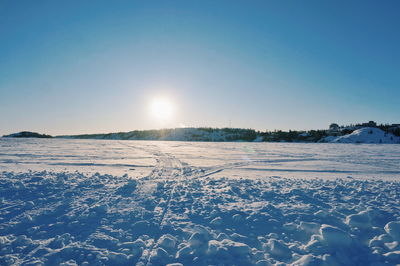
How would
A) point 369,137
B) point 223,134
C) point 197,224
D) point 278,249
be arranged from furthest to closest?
point 223,134
point 369,137
point 197,224
point 278,249

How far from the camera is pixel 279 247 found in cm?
376

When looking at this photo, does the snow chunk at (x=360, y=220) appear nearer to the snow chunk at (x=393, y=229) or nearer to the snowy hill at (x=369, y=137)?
the snow chunk at (x=393, y=229)

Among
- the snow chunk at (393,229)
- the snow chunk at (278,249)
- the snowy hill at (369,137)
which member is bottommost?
the snow chunk at (278,249)

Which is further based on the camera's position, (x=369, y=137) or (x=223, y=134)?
(x=223, y=134)

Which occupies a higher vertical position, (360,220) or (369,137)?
(369,137)

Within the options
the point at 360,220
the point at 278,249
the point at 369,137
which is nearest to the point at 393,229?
the point at 360,220

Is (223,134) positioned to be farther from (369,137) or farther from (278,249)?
(278,249)

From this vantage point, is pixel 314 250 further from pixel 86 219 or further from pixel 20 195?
pixel 20 195

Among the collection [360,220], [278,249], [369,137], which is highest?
[369,137]

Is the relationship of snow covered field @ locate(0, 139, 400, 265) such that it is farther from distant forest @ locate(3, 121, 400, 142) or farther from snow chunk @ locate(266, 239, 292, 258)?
distant forest @ locate(3, 121, 400, 142)

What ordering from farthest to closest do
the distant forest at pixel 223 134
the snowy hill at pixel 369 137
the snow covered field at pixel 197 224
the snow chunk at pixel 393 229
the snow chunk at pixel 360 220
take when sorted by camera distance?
the distant forest at pixel 223 134, the snowy hill at pixel 369 137, the snow chunk at pixel 360 220, the snow chunk at pixel 393 229, the snow covered field at pixel 197 224

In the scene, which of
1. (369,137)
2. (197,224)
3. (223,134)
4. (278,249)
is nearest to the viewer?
(278,249)

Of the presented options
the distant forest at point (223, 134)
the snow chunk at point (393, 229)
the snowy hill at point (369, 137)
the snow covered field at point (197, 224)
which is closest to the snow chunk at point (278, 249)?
the snow covered field at point (197, 224)

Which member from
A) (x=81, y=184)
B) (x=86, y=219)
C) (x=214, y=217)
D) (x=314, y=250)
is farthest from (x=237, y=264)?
(x=81, y=184)
